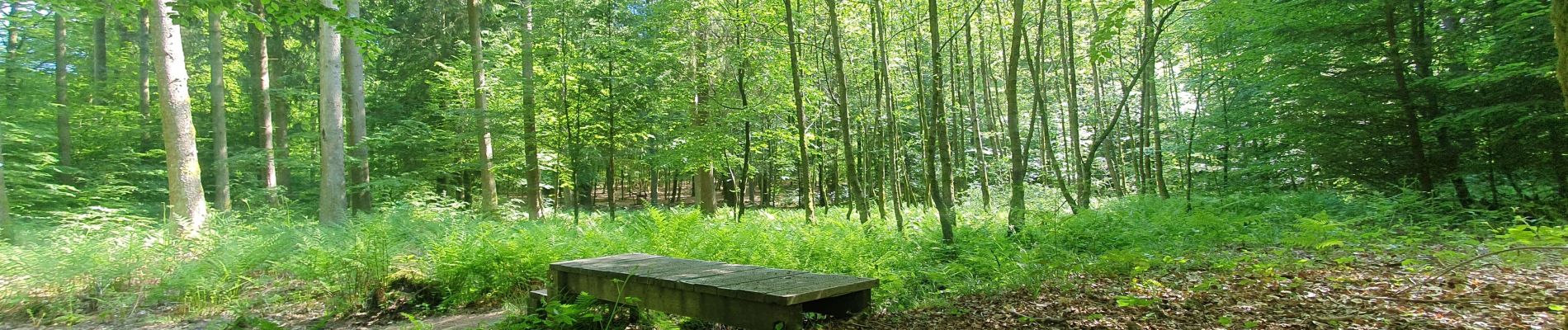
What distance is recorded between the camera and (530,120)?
47.4 feet

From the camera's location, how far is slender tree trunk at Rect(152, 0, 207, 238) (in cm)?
1045

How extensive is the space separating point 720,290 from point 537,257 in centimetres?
427

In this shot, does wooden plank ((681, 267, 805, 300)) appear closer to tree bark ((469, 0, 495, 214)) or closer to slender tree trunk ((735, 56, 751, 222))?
slender tree trunk ((735, 56, 751, 222))

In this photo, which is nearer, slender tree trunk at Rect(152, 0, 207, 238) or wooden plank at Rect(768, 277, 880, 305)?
wooden plank at Rect(768, 277, 880, 305)

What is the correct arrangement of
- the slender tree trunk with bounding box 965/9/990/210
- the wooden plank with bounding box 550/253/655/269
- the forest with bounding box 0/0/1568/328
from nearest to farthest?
the forest with bounding box 0/0/1568/328, the wooden plank with bounding box 550/253/655/269, the slender tree trunk with bounding box 965/9/990/210

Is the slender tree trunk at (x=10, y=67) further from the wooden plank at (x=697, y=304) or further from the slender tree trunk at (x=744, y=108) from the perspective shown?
the wooden plank at (x=697, y=304)

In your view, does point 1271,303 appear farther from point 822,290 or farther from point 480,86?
point 480,86

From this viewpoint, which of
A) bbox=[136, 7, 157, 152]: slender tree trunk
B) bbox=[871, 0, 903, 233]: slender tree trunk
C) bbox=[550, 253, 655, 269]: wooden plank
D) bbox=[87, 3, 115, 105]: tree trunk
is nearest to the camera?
bbox=[550, 253, 655, 269]: wooden plank

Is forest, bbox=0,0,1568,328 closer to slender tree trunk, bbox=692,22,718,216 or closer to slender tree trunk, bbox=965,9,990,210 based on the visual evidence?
slender tree trunk, bbox=692,22,718,216

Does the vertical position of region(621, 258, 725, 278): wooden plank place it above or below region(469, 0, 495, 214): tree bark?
below

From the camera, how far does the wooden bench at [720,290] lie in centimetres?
374

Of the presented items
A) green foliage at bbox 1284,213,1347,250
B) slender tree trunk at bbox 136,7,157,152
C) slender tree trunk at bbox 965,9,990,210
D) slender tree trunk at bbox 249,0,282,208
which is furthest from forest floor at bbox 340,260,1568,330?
slender tree trunk at bbox 136,7,157,152

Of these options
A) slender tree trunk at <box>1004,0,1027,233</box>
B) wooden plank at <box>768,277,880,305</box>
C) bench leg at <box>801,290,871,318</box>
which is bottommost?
bench leg at <box>801,290,871,318</box>

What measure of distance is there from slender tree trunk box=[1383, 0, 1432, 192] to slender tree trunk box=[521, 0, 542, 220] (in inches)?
535
